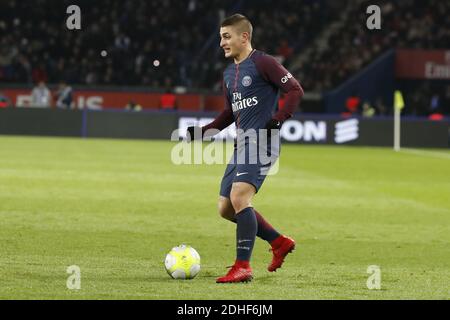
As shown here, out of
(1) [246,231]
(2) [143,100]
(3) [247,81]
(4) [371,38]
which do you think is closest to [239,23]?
(3) [247,81]

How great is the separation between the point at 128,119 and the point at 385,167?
473 inches

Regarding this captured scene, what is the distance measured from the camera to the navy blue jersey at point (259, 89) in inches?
328

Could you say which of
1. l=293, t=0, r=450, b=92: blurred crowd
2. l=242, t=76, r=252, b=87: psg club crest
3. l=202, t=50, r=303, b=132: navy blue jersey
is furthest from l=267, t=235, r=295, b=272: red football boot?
l=293, t=0, r=450, b=92: blurred crowd

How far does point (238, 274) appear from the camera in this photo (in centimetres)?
818

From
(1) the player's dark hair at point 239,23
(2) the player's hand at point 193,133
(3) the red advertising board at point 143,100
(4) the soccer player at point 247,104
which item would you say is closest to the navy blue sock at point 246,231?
(4) the soccer player at point 247,104

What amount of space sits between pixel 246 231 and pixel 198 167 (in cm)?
1446

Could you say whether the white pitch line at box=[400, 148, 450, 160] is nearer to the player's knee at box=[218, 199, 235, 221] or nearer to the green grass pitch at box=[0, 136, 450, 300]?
the green grass pitch at box=[0, 136, 450, 300]

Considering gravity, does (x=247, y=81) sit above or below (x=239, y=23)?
below

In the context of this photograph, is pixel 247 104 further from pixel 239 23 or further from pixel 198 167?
pixel 198 167

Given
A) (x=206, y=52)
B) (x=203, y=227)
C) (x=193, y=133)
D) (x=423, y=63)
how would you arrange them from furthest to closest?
1. (x=423, y=63)
2. (x=206, y=52)
3. (x=203, y=227)
4. (x=193, y=133)

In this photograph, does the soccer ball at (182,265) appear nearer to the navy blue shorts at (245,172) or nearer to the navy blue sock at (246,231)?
the navy blue sock at (246,231)

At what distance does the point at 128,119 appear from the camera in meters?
33.3

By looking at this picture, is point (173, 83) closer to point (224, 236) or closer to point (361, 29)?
point (361, 29)
